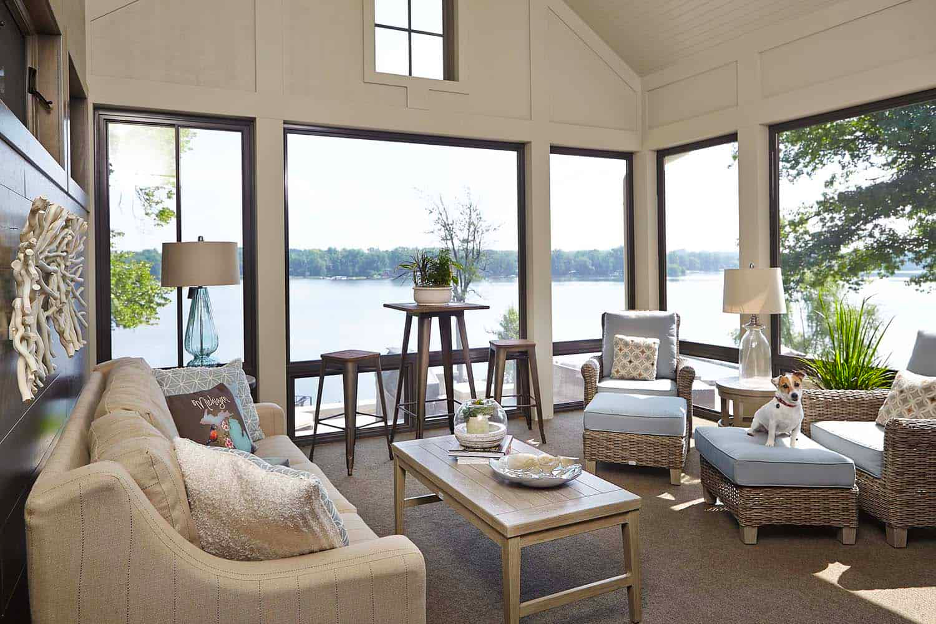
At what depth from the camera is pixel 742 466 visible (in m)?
3.14

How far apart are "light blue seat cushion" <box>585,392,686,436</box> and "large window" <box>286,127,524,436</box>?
1.61 m

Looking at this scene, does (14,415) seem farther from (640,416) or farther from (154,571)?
(640,416)

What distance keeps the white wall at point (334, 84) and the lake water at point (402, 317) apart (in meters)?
0.24

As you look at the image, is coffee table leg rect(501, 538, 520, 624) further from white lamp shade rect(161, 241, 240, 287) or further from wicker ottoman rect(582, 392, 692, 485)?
white lamp shade rect(161, 241, 240, 287)

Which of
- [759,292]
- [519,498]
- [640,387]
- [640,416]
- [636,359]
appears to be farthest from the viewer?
[636,359]

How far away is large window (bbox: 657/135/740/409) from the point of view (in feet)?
18.1

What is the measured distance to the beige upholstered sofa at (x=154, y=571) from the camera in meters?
1.44

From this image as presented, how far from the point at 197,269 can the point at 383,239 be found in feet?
5.70

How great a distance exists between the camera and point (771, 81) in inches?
197

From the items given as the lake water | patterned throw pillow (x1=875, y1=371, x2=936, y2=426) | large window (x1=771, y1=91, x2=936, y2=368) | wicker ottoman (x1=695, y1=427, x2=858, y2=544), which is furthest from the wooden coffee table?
large window (x1=771, y1=91, x2=936, y2=368)

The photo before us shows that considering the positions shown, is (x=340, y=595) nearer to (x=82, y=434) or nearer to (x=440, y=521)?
(x=82, y=434)

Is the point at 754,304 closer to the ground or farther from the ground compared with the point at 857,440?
farther from the ground

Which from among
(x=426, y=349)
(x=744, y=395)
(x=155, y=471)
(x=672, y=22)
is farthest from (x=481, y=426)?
(x=672, y=22)

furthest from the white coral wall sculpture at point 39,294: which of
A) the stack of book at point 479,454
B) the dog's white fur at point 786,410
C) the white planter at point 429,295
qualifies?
the dog's white fur at point 786,410
